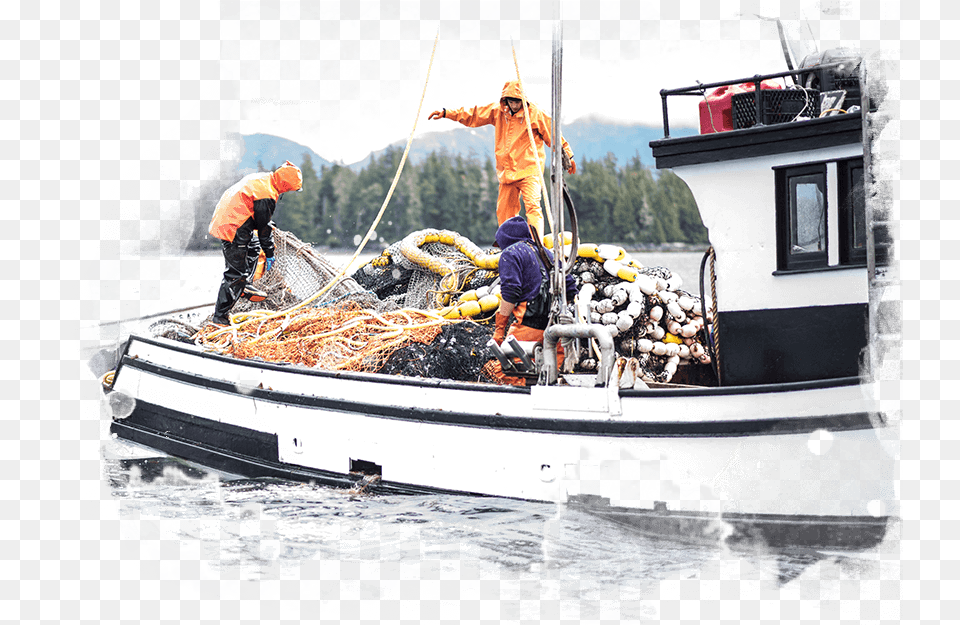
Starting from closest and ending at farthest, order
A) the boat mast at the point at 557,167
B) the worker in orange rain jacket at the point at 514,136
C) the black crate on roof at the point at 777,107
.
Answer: the black crate on roof at the point at 777,107
the boat mast at the point at 557,167
the worker in orange rain jacket at the point at 514,136

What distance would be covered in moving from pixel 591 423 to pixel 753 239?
4.95ft

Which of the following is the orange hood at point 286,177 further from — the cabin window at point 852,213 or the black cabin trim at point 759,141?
the cabin window at point 852,213

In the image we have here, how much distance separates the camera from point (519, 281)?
602 centimetres

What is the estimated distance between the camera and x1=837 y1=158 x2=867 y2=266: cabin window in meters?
5.10

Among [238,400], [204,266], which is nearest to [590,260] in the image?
[238,400]

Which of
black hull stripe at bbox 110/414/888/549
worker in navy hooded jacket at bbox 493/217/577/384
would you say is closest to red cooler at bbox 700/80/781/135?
worker in navy hooded jacket at bbox 493/217/577/384

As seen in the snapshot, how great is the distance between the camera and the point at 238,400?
7.21m

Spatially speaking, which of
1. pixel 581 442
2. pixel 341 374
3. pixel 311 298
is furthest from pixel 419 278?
pixel 581 442

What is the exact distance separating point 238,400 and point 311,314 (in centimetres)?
107

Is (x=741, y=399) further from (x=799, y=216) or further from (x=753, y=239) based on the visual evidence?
(x=799, y=216)

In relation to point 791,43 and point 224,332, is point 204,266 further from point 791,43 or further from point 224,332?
point 791,43

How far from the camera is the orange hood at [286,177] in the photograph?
8.18 m

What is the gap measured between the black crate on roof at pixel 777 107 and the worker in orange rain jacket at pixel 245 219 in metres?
4.22

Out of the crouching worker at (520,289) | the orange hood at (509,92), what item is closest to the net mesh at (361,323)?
the crouching worker at (520,289)
